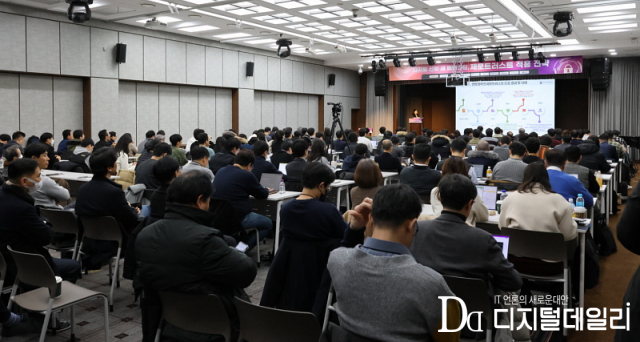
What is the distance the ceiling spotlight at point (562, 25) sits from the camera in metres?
9.16

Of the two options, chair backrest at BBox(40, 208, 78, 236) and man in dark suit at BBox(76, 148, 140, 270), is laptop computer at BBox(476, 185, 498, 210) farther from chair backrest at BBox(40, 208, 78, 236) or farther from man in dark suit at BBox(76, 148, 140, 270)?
chair backrest at BBox(40, 208, 78, 236)

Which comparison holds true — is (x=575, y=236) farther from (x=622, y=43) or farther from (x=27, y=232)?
(x=622, y=43)

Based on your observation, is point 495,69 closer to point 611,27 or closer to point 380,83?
point 380,83

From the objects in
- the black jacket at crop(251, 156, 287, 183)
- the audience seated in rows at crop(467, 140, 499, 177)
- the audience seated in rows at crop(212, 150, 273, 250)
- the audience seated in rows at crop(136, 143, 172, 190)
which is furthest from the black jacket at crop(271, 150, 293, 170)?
the audience seated in rows at crop(467, 140, 499, 177)

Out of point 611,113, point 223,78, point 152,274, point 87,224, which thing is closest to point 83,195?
point 87,224

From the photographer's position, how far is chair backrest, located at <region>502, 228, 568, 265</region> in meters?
3.52

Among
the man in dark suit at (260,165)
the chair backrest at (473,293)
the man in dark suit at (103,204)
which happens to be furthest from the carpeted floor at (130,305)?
the man in dark suit at (260,165)

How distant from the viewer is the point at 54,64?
10.5 m

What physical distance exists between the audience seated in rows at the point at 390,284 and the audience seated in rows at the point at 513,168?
4372 millimetres

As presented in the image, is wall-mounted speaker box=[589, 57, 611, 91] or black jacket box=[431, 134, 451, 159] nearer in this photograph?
black jacket box=[431, 134, 451, 159]

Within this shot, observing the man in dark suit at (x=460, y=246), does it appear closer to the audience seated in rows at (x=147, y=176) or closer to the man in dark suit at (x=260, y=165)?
the man in dark suit at (x=260, y=165)

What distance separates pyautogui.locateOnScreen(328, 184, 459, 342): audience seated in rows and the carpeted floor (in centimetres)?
208

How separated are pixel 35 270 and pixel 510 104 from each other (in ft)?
53.9

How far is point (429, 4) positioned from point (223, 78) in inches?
262
